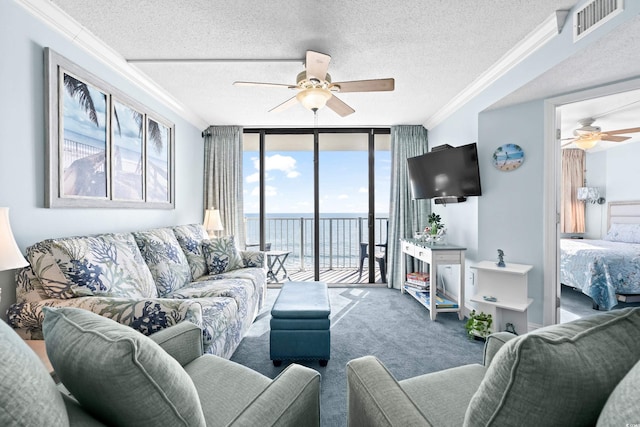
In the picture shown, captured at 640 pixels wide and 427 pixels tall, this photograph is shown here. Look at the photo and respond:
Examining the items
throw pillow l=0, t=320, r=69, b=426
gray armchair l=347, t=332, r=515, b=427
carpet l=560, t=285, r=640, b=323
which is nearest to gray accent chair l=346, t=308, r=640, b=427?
gray armchair l=347, t=332, r=515, b=427

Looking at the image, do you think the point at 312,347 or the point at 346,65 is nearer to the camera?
the point at 312,347

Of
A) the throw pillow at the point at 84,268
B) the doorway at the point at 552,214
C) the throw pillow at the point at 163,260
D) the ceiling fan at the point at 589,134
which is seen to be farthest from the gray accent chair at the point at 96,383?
the ceiling fan at the point at 589,134

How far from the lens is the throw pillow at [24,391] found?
45 cm

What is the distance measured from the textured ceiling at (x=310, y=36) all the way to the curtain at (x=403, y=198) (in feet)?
4.05

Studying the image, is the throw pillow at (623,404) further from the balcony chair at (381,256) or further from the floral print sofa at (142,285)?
the balcony chair at (381,256)

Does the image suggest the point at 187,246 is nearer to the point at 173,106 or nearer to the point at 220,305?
the point at 220,305

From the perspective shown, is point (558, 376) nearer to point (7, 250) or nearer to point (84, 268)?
point (7, 250)

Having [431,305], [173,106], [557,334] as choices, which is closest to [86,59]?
[173,106]

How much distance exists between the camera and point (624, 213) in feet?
15.9

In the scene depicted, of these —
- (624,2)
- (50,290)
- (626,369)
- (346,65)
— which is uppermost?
(346,65)

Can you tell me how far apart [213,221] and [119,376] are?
3.57m

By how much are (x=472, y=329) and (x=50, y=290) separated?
3.15m

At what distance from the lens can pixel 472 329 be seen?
2639 mm

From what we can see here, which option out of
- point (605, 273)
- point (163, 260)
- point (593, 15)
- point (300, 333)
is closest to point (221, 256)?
point (163, 260)
